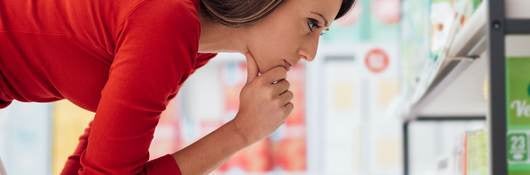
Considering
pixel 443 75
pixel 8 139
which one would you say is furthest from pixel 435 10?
pixel 8 139

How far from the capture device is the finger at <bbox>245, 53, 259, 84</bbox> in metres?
1.05

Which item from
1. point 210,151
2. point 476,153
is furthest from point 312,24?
point 476,153

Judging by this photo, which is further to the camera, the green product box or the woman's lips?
the woman's lips

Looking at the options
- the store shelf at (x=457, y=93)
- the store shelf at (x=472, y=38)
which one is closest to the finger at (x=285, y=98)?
the store shelf at (x=472, y=38)

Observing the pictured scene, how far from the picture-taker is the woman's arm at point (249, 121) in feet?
3.32

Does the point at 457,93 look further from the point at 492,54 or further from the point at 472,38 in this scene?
the point at 492,54

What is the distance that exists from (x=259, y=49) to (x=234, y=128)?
114 millimetres

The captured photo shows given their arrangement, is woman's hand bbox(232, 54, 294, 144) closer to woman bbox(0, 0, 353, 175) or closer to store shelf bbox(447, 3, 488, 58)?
woman bbox(0, 0, 353, 175)

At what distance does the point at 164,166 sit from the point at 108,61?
0.52 feet

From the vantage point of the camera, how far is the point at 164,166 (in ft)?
3.18

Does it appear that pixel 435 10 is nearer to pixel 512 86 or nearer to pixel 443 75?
pixel 443 75

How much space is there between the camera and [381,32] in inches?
154

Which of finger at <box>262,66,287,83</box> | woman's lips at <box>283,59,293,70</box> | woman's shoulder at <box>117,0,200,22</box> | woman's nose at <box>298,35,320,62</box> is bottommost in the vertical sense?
finger at <box>262,66,287,83</box>

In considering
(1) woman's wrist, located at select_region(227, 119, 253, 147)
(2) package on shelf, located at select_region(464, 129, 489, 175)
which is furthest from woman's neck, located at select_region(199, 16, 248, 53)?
(2) package on shelf, located at select_region(464, 129, 489, 175)
